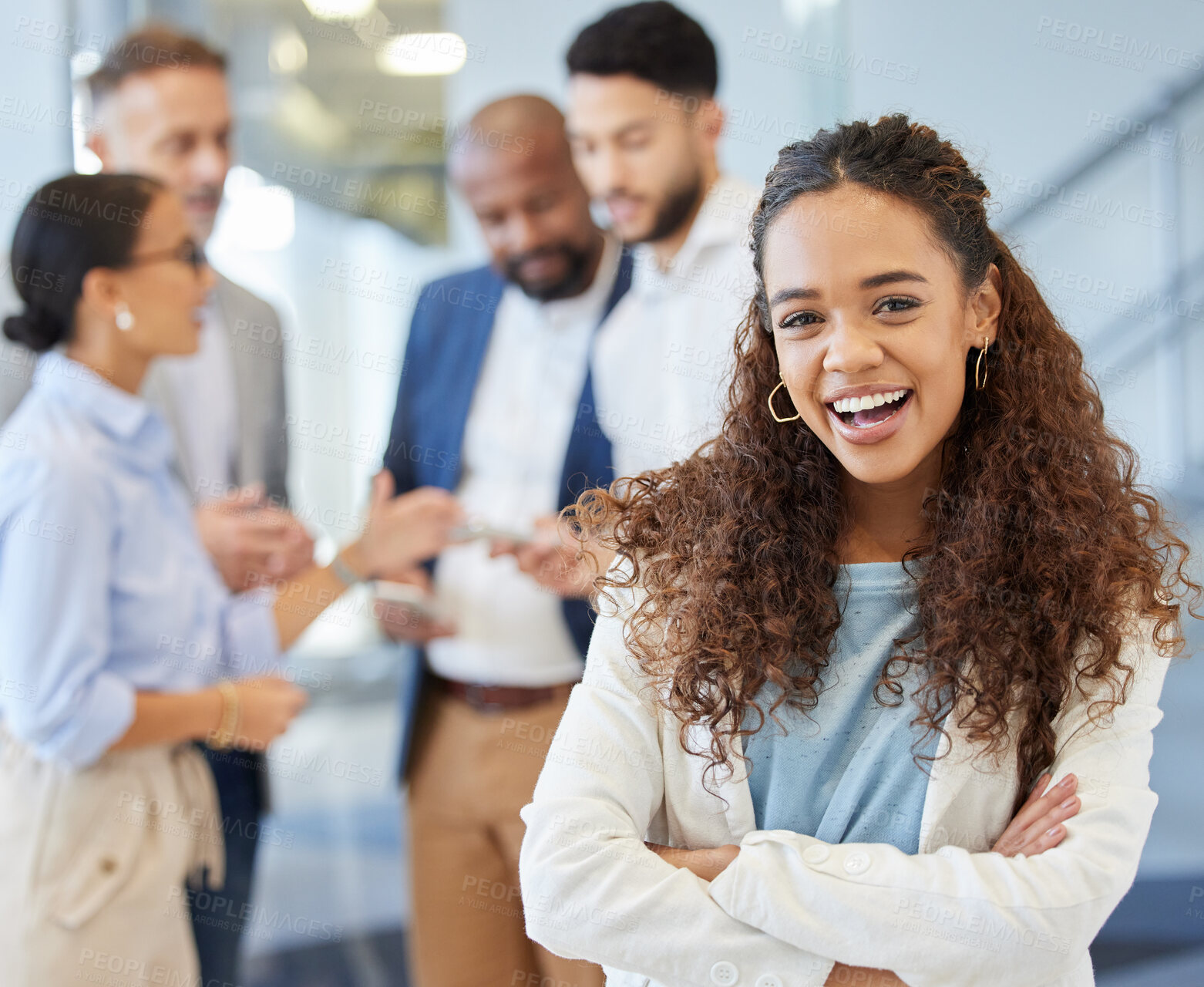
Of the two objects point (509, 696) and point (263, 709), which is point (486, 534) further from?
point (263, 709)

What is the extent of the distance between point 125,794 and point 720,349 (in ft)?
5.89

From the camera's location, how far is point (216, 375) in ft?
9.55

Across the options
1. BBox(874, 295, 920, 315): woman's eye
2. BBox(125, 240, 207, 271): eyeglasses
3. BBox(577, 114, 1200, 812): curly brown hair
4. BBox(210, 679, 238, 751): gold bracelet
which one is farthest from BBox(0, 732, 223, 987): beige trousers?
BBox(874, 295, 920, 315): woman's eye

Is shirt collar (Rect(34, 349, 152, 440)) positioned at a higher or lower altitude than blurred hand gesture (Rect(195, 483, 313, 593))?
higher

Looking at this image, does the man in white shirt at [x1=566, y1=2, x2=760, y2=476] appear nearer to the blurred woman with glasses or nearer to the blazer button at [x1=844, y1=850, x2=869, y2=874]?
the blurred woman with glasses

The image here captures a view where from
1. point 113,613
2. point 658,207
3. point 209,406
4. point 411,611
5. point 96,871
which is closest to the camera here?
point 96,871

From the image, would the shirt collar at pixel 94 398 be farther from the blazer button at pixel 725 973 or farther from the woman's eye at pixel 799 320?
the blazer button at pixel 725 973

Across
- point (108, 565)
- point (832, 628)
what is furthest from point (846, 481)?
point (108, 565)

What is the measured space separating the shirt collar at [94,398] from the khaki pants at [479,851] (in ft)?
3.54

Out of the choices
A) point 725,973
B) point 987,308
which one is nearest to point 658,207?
point 987,308

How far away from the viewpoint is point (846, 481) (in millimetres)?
1471

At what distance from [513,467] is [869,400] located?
1.56 meters

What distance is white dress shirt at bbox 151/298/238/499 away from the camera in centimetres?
287

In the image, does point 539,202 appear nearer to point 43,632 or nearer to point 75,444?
point 75,444
